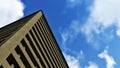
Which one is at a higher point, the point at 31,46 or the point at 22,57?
the point at 31,46

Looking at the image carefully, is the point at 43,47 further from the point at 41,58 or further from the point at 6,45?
the point at 6,45

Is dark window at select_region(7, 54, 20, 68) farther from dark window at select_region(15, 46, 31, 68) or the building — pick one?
dark window at select_region(15, 46, 31, 68)

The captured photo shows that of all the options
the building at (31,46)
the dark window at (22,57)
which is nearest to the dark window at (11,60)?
the building at (31,46)

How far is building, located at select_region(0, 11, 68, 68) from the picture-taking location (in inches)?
1266

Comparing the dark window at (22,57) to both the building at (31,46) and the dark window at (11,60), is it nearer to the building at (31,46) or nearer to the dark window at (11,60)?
the building at (31,46)

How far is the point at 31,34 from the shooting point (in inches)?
1572

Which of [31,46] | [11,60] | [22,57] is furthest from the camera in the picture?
[31,46]

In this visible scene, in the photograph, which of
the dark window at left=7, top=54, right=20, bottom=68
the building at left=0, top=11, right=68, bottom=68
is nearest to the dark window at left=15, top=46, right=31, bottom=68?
the building at left=0, top=11, right=68, bottom=68

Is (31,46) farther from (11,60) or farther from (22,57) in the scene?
(11,60)

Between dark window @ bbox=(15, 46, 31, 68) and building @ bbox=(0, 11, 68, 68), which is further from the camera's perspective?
dark window @ bbox=(15, 46, 31, 68)

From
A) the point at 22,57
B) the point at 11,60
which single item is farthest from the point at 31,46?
the point at 11,60

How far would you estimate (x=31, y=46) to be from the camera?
38594 millimetres

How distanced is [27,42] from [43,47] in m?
5.32

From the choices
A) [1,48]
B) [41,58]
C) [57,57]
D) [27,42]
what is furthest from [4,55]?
[57,57]
